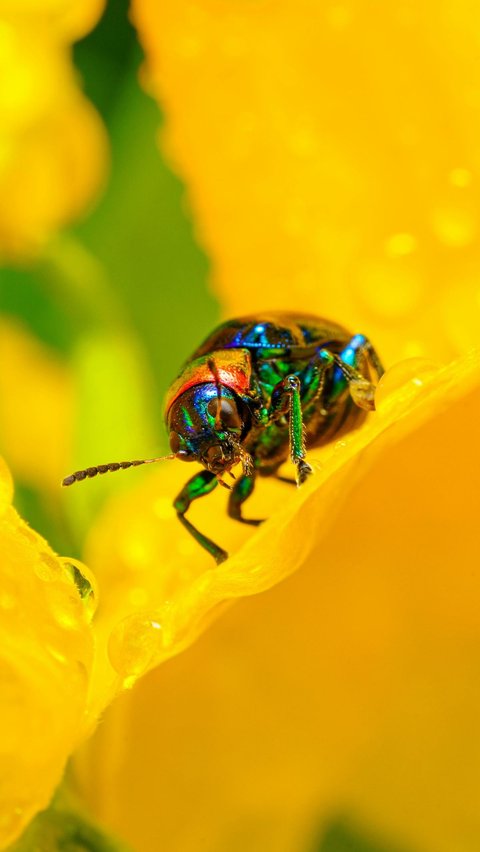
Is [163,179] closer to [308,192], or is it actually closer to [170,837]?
[308,192]

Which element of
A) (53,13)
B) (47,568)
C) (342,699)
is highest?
(53,13)

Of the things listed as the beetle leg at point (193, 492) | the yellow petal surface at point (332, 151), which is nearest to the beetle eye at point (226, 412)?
the beetle leg at point (193, 492)

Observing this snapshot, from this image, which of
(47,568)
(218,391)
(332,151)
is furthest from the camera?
(332,151)

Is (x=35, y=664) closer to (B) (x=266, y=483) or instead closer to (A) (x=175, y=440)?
(A) (x=175, y=440)

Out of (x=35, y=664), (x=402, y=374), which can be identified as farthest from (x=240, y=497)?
(x=35, y=664)

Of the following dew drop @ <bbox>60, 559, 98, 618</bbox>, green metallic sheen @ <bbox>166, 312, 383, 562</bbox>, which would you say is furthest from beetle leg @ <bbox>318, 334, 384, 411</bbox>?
dew drop @ <bbox>60, 559, 98, 618</bbox>

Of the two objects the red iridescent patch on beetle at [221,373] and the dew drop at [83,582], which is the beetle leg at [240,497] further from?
the dew drop at [83,582]

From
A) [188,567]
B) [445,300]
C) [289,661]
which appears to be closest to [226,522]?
[188,567]
